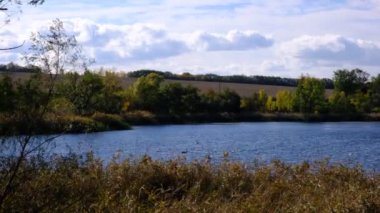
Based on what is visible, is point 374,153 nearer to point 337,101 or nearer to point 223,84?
point 337,101

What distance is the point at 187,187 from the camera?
1496 cm

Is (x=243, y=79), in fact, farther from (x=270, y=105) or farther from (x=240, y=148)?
(x=240, y=148)

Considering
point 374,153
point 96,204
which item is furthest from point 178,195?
point 374,153

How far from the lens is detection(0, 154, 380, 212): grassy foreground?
1097 cm

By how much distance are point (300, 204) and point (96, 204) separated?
385 centimetres

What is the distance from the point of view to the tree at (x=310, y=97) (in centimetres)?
11175

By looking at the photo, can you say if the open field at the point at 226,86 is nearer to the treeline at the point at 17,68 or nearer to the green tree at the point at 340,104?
the green tree at the point at 340,104

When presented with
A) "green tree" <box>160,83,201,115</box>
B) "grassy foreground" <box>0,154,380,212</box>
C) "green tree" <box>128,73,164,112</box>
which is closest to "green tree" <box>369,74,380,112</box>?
"green tree" <box>160,83,201,115</box>

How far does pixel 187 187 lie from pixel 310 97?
3908 inches

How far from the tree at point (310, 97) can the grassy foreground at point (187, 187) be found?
96532 mm

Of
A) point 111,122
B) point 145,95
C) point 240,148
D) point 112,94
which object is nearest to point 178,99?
point 145,95

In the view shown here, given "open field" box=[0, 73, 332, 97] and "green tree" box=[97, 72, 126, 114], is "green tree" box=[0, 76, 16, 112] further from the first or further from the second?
"open field" box=[0, 73, 332, 97]

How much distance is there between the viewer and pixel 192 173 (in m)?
15.5

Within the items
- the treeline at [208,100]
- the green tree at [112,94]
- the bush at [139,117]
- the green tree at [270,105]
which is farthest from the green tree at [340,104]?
the green tree at [112,94]
